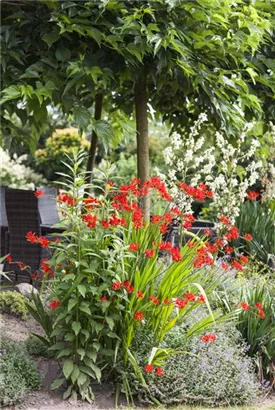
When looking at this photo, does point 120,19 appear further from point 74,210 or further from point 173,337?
point 173,337

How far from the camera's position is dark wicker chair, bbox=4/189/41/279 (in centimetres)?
648

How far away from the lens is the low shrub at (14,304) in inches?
203

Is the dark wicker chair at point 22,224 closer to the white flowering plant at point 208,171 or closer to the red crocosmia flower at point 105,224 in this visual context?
the white flowering plant at point 208,171

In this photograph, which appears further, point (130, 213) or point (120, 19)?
point (120, 19)

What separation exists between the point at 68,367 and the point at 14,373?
0.32m

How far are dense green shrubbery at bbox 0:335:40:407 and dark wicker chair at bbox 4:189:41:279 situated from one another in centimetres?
196

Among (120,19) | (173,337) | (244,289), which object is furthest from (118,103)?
(173,337)

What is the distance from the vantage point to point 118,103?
827 centimetres

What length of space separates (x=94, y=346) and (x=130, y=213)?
3.07 feet

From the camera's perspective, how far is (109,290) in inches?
171

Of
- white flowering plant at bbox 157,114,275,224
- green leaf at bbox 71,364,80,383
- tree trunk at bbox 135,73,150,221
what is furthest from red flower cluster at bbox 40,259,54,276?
tree trunk at bbox 135,73,150,221

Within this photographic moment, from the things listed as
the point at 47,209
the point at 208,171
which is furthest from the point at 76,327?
the point at 47,209

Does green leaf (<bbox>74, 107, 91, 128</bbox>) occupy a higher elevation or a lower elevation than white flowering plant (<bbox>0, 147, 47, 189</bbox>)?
higher

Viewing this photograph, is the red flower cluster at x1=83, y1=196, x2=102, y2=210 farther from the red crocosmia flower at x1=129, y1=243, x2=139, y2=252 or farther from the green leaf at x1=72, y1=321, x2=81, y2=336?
the green leaf at x1=72, y1=321, x2=81, y2=336
